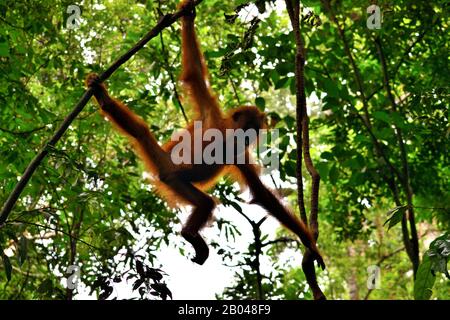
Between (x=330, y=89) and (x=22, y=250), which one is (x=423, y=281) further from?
(x=330, y=89)

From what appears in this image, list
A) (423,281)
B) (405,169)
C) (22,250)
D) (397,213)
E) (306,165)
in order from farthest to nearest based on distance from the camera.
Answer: (405,169)
(22,250)
(306,165)
(397,213)
(423,281)

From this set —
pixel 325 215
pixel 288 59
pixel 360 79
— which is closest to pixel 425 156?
pixel 360 79

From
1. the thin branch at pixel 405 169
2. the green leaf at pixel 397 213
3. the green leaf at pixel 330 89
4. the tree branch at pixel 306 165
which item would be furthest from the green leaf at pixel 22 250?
the thin branch at pixel 405 169

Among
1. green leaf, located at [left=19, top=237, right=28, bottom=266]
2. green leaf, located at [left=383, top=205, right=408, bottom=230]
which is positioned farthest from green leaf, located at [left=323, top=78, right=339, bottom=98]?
green leaf, located at [left=19, top=237, right=28, bottom=266]

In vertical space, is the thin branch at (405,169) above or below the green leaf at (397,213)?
above

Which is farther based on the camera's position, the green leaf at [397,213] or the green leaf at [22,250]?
the green leaf at [22,250]

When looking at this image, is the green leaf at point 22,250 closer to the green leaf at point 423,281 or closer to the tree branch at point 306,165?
the tree branch at point 306,165

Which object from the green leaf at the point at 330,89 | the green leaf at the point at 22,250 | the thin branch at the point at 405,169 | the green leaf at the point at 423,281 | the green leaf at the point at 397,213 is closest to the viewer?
the green leaf at the point at 423,281

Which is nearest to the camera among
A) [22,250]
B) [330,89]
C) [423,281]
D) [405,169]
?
[423,281]

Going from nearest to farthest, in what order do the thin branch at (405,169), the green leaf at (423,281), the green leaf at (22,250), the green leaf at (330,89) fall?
1. the green leaf at (423,281)
2. the green leaf at (22,250)
3. the green leaf at (330,89)
4. the thin branch at (405,169)

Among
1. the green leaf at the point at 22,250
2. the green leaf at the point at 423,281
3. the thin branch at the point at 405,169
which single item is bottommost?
the green leaf at the point at 423,281

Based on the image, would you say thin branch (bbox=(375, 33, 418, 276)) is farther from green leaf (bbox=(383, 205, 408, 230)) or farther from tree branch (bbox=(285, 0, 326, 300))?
green leaf (bbox=(383, 205, 408, 230))

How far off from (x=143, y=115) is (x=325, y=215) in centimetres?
291

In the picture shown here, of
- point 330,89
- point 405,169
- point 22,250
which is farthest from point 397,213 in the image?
point 405,169
